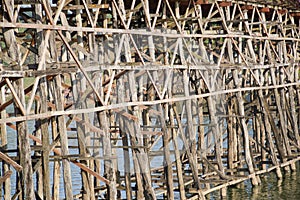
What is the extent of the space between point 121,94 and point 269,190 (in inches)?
293

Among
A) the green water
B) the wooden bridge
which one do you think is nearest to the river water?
the green water

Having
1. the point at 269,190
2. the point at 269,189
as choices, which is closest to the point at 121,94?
the point at 269,190

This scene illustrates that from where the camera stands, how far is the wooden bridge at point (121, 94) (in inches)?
545

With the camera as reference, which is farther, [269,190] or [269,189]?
[269,189]

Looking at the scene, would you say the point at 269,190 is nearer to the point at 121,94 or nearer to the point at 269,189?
the point at 269,189

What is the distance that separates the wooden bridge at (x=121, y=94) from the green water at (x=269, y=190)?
40cm

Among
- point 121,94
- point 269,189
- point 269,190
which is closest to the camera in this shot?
point 121,94

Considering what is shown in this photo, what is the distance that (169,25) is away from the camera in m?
21.9

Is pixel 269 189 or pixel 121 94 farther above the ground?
pixel 121 94

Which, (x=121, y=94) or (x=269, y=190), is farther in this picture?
(x=269, y=190)

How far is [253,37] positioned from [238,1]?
51.2 inches

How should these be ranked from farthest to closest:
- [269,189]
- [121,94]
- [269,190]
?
[269,189] < [269,190] < [121,94]

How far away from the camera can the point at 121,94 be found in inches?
691

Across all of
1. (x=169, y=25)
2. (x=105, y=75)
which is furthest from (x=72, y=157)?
(x=169, y=25)
